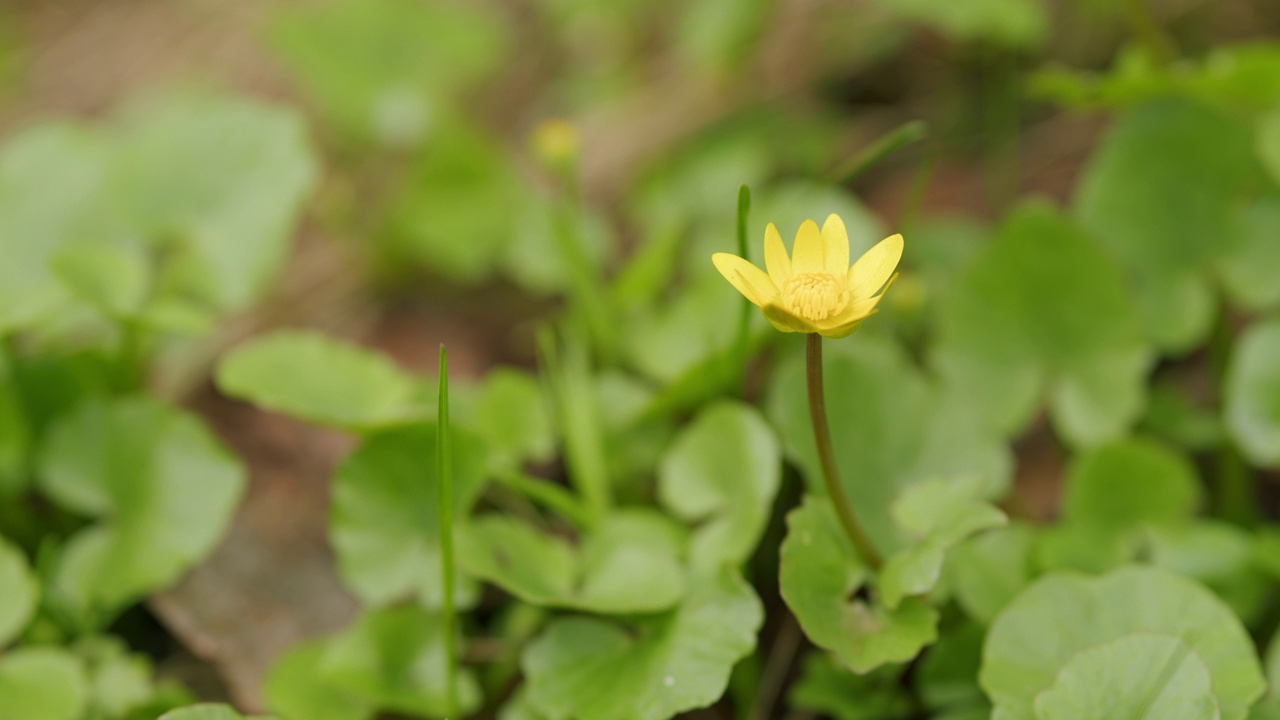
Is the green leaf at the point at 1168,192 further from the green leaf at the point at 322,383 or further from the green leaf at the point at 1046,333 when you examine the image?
the green leaf at the point at 322,383

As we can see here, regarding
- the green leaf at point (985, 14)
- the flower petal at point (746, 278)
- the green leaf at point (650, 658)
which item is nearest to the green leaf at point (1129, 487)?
the green leaf at point (650, 658)

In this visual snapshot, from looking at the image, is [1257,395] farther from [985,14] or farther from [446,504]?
[446,504]

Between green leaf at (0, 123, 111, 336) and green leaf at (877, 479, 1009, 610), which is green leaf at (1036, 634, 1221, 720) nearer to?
green leaf at (877, 479, 1009, 610)

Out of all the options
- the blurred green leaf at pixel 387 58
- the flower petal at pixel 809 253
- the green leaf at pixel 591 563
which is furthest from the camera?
the blurred green leaf at pixel 387 58

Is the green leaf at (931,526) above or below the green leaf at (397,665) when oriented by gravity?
above

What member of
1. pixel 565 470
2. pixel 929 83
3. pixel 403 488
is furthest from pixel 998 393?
pixel 929 83
